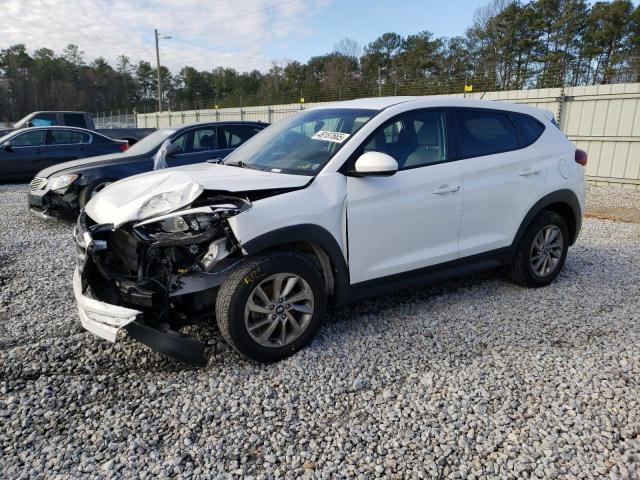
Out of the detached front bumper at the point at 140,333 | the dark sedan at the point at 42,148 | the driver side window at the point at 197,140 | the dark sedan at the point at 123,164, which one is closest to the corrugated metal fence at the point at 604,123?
the dark sedan at the point at 123,164

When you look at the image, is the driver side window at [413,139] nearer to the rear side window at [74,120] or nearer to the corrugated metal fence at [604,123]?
the corrugated metal fence at [604,123]

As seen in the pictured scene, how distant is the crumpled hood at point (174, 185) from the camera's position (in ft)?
9.96

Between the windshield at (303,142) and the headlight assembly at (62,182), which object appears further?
the headlight assembly at (62,182)

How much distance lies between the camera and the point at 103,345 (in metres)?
3.45

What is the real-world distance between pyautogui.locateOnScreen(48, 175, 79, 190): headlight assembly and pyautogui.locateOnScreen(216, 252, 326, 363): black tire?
5.33m

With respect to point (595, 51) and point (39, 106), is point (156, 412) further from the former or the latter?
point (39, 106)

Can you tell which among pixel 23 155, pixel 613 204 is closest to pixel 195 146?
pixel 23 155

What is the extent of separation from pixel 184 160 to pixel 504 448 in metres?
6.51

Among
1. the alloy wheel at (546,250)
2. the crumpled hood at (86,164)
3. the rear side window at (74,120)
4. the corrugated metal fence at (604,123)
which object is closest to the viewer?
the alloy wheel at (546,250)

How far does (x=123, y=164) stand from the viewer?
295 inches

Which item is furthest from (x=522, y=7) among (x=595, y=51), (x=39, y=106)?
(x=39, y=106)

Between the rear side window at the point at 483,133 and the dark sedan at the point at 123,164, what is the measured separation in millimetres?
4498

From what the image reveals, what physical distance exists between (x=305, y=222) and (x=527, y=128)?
264 cm

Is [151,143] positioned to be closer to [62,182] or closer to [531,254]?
[62,182]
